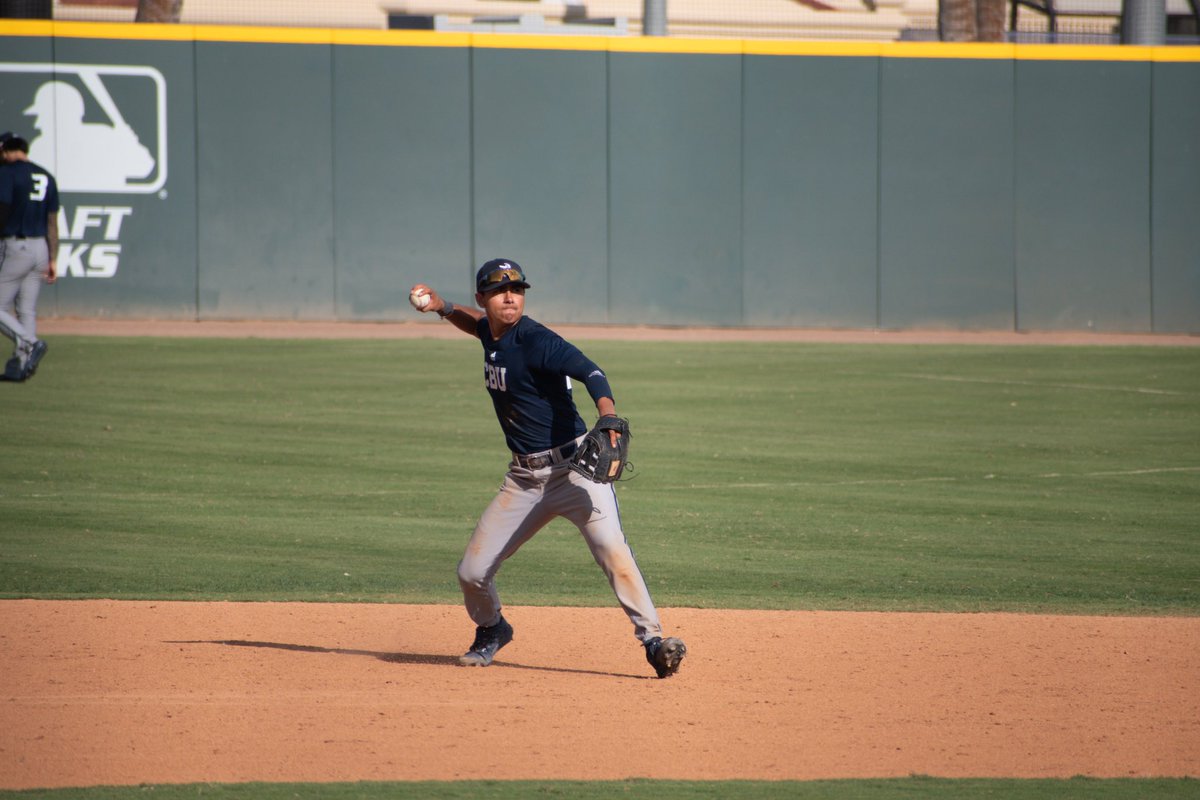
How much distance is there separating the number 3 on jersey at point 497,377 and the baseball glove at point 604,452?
445mm

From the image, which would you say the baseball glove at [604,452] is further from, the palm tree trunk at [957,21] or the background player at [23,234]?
the palm tree trunk at [957,21]

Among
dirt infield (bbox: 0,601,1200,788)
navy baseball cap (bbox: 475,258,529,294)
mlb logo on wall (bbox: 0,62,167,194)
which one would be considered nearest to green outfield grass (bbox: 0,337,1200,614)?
dirt infield (bbox: 0,601,1200,788)

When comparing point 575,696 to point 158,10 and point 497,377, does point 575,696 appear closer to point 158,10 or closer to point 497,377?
point 497,377

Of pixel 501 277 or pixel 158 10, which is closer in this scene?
pixel 501 277

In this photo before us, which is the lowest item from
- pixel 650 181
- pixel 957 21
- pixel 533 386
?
pixel 533 386

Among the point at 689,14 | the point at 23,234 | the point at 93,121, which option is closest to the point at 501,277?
the point at 23,234

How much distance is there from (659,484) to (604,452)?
550 centimetres

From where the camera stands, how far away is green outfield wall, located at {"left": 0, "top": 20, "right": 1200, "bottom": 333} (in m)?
22.0

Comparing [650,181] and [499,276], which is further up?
[650,181]

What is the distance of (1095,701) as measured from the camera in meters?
6.14

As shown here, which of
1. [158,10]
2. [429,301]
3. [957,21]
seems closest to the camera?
[429,301]

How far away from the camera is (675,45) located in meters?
22.8

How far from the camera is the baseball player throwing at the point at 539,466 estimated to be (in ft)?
20.3

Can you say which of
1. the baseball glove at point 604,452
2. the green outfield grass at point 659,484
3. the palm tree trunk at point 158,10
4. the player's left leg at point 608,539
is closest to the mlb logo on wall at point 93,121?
the palm tree trunk at point 158,10
